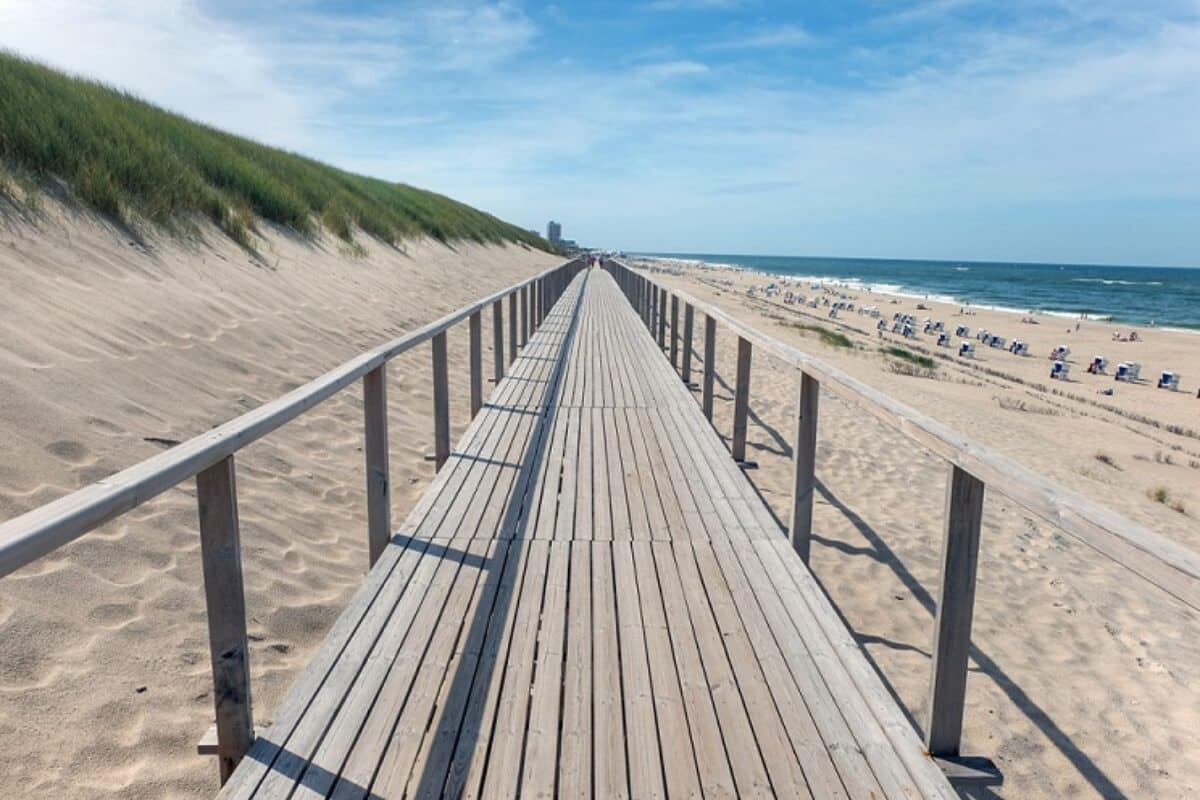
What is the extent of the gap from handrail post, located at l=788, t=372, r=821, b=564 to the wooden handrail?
62cm

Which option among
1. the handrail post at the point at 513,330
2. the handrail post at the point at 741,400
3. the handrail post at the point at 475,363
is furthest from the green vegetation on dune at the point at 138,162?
the handrail post at the point at 741,400

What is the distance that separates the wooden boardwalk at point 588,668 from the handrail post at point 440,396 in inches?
17.1

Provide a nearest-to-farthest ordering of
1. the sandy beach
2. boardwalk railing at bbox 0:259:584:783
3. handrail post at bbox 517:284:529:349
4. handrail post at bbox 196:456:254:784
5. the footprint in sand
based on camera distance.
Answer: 1. boardwalk railing at bbox 0:259:584:783
2. handrail post at bbox 196:456:254:784
3. the sandy beach
4. the footprint in sand
5. handrail post at bbox 517:284:529:349

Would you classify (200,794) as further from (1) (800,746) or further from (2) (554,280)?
(2) (554,280)

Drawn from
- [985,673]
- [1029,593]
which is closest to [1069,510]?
[985,673]

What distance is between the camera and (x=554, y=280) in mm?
16172

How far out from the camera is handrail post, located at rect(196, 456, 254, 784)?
1.85 metres

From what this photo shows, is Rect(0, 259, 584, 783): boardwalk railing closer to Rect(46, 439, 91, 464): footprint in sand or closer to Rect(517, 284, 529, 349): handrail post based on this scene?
Rect(46, 439, 91, 464): footprint in sand

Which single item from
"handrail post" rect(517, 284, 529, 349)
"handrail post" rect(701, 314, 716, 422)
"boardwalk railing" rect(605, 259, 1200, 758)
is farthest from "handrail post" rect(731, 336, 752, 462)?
"handrail post" rect(517, 284, 529, 349)

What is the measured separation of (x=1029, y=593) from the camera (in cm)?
424

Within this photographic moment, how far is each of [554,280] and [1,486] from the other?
13398 millimetres

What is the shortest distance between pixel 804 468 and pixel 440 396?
2189 mm

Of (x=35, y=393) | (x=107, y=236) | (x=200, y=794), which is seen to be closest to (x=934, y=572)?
(x=200, y=794)

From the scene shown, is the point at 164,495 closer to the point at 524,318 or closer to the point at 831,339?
the point at 524,318
